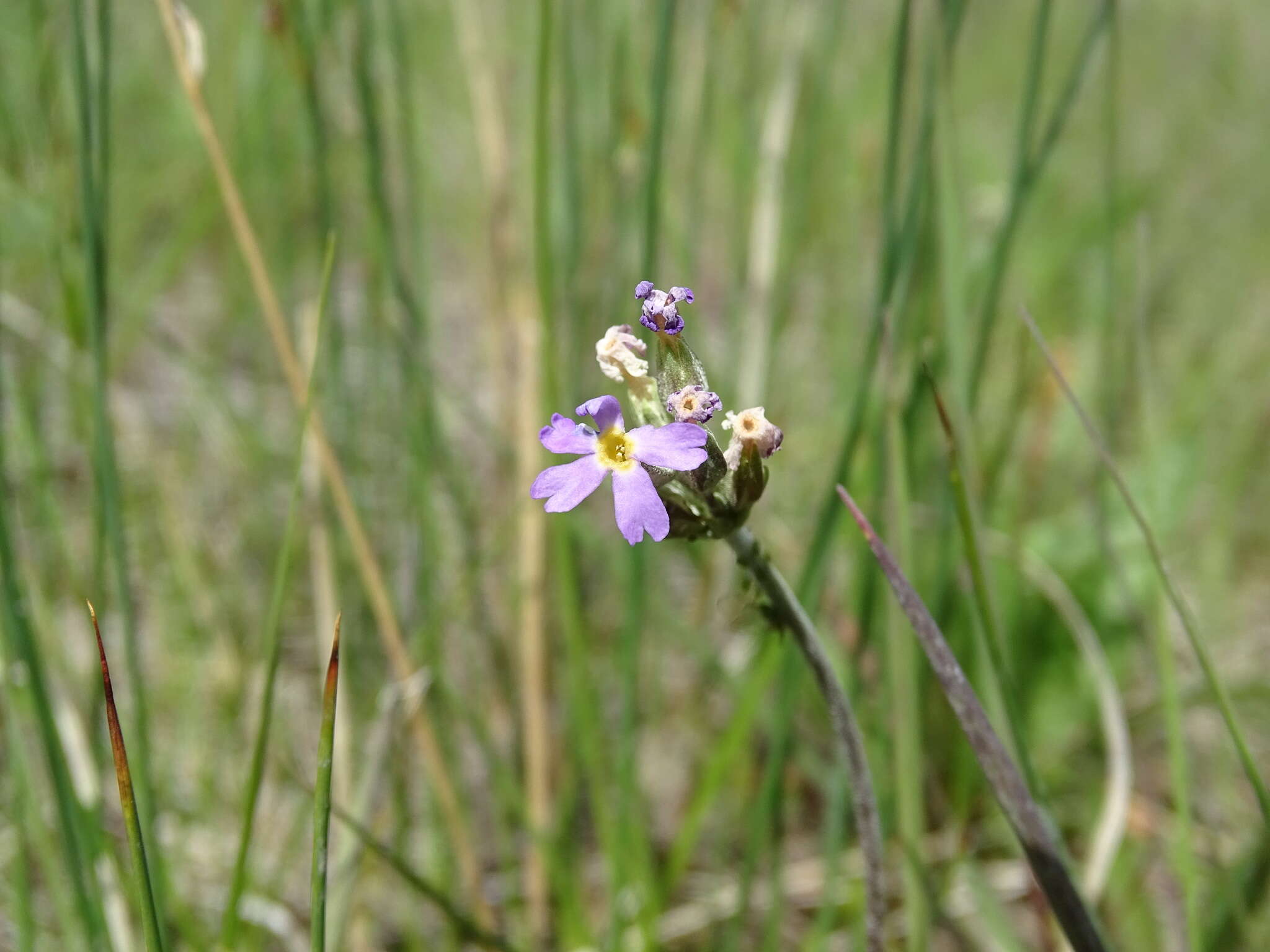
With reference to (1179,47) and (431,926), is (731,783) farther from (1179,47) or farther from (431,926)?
(1179,47)

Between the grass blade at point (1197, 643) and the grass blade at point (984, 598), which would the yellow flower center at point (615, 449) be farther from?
the grass blade at point (1197, 643)

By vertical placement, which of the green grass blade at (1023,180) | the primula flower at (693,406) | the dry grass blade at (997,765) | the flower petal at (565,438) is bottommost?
the dry grass blade at (997,765)

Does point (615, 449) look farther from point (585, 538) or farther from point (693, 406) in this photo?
point (585, 538)

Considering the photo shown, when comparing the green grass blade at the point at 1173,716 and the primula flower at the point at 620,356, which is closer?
the primula flower at the point at 620,356

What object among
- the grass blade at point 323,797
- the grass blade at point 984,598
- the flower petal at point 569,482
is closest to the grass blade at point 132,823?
the grass blade at point 323,797

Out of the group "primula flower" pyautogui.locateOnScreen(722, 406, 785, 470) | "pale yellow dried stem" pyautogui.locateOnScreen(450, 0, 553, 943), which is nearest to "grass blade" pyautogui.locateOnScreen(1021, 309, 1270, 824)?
"primula flower" pyautogui.locateOnScreen(722, 406, 785, 470)

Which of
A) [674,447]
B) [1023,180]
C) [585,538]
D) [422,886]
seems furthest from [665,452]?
[585,538]

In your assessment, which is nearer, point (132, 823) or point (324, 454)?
point (132, 823)
